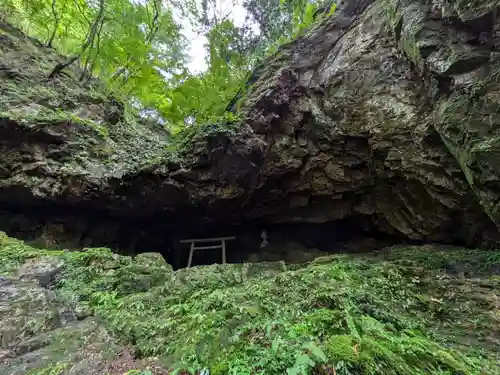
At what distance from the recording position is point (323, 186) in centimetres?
790

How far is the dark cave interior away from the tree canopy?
12.9 ft

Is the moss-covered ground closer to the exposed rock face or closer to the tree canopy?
the exposed rock face

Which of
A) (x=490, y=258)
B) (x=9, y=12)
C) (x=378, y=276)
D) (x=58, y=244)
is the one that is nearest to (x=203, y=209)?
(x=58, y=244)

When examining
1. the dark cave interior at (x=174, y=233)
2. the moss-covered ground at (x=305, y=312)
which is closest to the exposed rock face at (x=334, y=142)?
the dark cave interior at (x=174, y=233)

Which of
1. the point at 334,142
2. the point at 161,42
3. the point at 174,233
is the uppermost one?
the point at 161,42

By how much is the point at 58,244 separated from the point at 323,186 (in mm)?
7802

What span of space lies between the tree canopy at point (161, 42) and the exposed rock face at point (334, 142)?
1064 mm

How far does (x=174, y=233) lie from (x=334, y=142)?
6.61 metres

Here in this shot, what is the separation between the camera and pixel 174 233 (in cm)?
1023

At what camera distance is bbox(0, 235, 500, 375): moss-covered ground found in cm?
264

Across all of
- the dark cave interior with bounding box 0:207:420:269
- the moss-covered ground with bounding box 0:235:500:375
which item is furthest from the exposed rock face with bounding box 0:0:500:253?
the moss-covered ground with bounding box 0:235:500:375

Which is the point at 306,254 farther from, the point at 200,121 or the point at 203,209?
the point at 200,121

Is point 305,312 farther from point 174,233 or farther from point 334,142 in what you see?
point 174,233

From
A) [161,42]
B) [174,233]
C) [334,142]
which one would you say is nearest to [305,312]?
[334,142]
